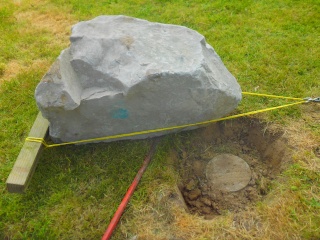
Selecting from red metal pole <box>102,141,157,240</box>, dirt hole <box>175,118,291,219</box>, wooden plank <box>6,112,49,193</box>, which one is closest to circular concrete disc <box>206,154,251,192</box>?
dirt hole <box>175,118,291,219</box>

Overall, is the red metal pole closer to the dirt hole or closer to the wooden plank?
the dirt hole

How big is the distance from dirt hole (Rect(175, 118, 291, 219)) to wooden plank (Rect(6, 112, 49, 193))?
48.8 inches

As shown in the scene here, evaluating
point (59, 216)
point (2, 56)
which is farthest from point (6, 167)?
point (2, 56)

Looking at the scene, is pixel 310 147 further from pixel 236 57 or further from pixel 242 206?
pixel 236 57

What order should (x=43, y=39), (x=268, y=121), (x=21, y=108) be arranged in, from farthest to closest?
(x=43, y=39) → (x=21, y=108) → (x=268, y=121)

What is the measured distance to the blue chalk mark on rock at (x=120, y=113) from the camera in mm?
2867

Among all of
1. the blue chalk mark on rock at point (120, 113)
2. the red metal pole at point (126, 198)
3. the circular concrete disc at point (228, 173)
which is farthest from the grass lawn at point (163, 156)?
the blue chalk mark on rock at point (120, 113)

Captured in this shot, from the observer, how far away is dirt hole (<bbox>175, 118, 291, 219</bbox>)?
2.94 m

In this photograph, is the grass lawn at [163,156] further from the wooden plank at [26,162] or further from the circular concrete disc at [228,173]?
the circular concrete disc at [228,173]

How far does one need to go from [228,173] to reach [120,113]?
3.62 feet

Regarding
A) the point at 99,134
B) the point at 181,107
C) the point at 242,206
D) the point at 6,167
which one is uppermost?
the point at 181,107

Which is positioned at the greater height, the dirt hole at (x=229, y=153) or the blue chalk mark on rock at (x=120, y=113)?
the blue chalk mark on rock at (x=120, y=113)

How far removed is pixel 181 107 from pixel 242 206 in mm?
954

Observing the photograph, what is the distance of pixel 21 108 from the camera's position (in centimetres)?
370
